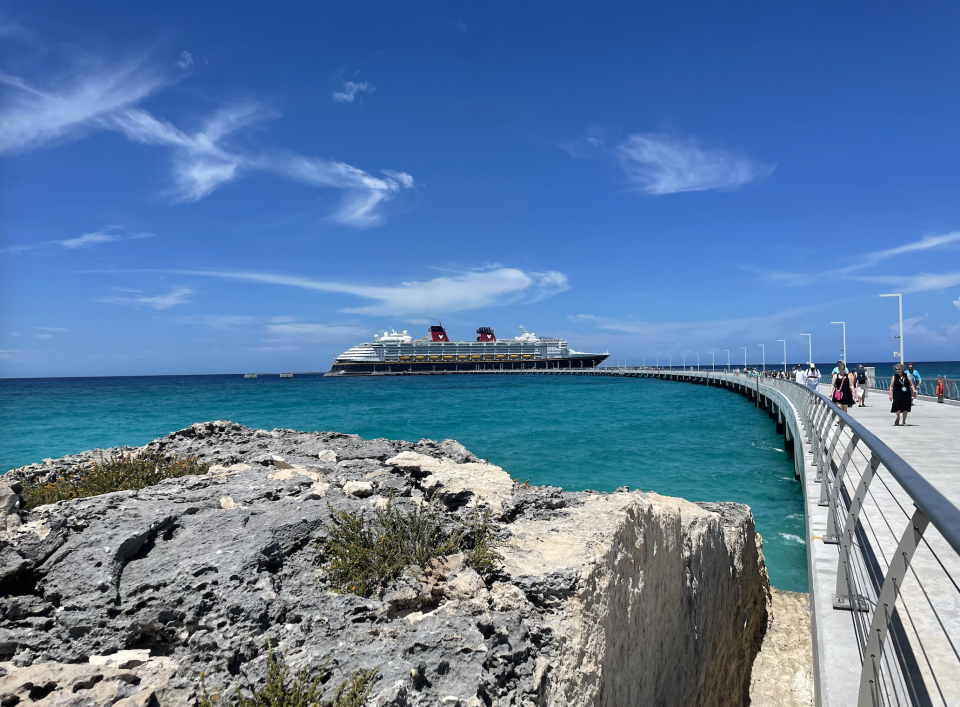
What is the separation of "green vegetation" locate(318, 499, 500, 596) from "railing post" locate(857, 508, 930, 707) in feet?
5.44

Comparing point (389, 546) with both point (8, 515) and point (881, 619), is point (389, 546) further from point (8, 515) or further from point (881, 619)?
point (8, 515)

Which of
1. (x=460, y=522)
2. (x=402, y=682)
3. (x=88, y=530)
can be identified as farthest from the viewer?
(x=460, y=522)

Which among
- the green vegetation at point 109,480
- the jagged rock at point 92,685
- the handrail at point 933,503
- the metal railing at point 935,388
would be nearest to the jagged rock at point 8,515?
Answer: the green vegetation at point 109,480

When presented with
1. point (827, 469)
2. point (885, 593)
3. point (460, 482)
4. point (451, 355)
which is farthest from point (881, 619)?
point (451, 355)

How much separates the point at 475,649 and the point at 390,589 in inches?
25.9

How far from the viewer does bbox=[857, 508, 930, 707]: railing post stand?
75.5 inches

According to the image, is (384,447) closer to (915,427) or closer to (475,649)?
(475,649)

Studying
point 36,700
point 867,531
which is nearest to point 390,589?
point 36,700

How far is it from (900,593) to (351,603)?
3044 millimetres

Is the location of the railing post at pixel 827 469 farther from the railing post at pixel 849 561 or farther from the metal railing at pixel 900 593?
the railing post at pixel 849 561

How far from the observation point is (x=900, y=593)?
2928 mm

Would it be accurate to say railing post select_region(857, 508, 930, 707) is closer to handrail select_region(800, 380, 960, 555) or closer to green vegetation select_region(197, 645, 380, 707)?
handrail select_region(800, 380, 960, 555)

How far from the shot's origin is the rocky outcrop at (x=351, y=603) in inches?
83.9

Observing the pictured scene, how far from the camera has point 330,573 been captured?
2777mm
